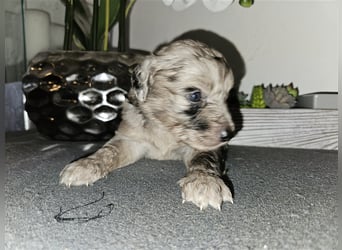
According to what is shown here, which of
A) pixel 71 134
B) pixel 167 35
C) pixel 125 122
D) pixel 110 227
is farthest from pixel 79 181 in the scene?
pixel 167 35

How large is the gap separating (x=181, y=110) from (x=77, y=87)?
44 centimetres

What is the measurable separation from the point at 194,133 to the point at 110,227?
566 millimetres

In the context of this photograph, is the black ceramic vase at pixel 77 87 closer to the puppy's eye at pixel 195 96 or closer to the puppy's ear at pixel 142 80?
the puppy's ear at pixel 142 80

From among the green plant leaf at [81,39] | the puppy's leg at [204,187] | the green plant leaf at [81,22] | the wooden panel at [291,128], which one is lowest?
the wooden panel at [291,128]

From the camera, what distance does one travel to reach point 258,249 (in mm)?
705

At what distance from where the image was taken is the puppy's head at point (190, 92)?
1277 mm

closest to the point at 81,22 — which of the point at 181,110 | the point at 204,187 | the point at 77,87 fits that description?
the point at 77,87

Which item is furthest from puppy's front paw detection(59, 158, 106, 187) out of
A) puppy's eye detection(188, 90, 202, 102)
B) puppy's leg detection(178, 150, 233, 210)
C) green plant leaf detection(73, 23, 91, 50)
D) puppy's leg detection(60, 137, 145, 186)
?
green plant leaf detection(73, 23, 91, 50)

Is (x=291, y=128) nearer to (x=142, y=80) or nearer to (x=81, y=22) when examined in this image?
(x=142, y=80)

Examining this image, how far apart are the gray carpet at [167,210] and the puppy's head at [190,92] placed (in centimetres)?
12

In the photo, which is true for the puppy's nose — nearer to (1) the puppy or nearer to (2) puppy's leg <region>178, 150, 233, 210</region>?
(1) the puppy

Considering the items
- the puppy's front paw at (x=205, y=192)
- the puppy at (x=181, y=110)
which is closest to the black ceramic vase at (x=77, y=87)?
the puppy at (x=181, y=110)

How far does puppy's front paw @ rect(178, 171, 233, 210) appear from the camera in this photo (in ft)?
3.03

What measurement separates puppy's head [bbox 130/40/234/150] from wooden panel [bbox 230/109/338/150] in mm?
385
